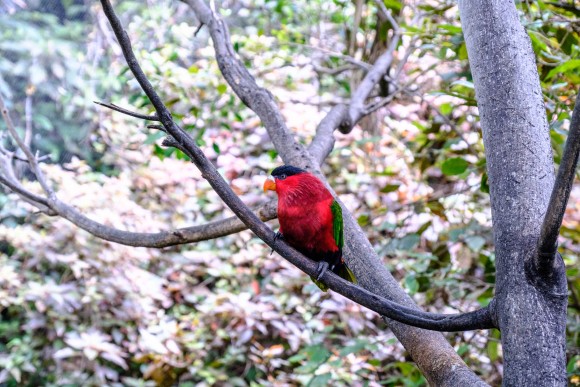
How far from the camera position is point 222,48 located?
7.29ft

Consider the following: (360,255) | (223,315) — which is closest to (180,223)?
(223,315)

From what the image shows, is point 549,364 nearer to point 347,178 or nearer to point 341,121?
point 341,121

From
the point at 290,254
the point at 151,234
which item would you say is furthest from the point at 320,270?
the point at 151,234

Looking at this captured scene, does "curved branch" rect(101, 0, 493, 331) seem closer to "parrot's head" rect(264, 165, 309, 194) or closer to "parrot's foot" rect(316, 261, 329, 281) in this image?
"parrot's foot" rect(316, 261, 329, 281)

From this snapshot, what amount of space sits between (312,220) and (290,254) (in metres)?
0.38

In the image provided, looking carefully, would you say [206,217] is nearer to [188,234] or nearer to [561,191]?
[188,234]

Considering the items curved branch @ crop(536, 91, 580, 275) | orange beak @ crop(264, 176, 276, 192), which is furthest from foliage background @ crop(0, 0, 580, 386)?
curved branch @ crop(536, 91, 580, 275)

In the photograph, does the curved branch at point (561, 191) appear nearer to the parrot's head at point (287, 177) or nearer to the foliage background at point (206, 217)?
the parrot's head at point (287, 177)

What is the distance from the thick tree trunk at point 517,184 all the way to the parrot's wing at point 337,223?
0.51 metres

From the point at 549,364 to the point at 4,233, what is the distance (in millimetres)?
3882

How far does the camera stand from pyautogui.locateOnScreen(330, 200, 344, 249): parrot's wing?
1600 millimetres

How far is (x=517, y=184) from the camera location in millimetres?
1109

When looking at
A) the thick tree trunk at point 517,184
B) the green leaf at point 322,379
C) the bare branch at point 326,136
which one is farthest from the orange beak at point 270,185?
the green leaf at point 322,379

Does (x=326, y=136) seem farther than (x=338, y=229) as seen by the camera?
Yes
